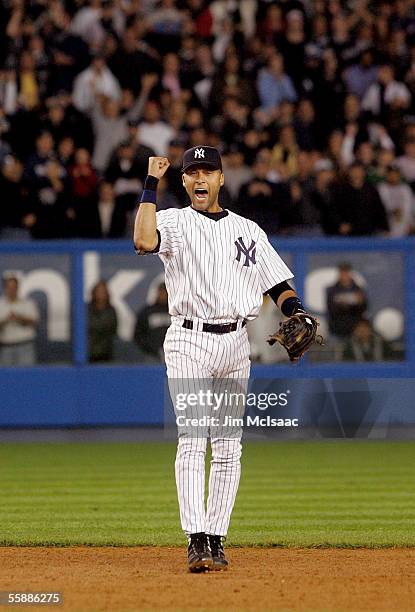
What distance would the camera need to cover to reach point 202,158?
7.04m

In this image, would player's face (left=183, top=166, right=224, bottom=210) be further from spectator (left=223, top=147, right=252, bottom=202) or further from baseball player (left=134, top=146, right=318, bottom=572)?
spectator (left=223, top=147, right=252, bottom=202)

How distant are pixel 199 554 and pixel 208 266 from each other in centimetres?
140

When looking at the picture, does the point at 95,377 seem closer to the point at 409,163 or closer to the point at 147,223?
the point at 409,163

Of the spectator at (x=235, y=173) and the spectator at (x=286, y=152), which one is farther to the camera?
the spectator at (x=286, y=152)

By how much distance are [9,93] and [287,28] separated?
3.90m

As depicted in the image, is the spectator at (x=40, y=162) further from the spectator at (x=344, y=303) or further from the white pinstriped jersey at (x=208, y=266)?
the white pinstriped jersey at (x=208, y=266)

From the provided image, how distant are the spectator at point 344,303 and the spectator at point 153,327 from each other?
1852mm

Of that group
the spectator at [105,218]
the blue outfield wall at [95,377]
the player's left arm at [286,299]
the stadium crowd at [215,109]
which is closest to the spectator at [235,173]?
the stadium crowd at [215,109]

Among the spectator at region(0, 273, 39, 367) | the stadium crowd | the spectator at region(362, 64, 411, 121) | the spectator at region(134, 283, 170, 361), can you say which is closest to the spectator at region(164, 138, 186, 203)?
the stadium crowd

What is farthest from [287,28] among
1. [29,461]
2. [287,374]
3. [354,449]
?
[29,461]

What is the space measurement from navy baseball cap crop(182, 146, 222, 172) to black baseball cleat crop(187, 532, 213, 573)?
181 centimetres

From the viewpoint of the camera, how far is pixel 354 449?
14.5 meters

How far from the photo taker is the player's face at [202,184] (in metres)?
7.07

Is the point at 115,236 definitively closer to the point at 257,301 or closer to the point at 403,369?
the point at 403,369
